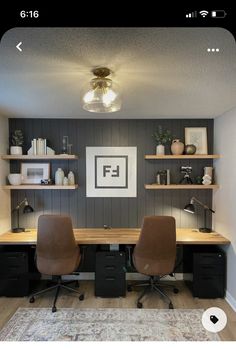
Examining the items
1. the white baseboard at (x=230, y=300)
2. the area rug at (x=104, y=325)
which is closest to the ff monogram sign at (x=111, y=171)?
the area rug at (x=104, y=325)

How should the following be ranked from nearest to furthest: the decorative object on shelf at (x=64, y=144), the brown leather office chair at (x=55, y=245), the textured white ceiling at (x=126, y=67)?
the textured white ceiling at (x=126, y=67) < the brown leather office chair at (x=55, y=245) < the decorative object on shelf at (x=64, y=144)

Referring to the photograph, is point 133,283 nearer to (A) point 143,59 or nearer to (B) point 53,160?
(B) point 53,160

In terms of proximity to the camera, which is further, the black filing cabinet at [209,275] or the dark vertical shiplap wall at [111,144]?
the dark vertical shiplap wall at [111,144]

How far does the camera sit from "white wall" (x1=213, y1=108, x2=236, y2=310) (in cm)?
225

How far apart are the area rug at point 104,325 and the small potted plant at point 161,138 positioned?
1.76m

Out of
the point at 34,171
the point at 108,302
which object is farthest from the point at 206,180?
the point at 34,171

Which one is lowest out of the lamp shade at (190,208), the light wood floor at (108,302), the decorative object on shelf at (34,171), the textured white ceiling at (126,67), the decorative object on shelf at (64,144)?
the light wood floor at (108,302)

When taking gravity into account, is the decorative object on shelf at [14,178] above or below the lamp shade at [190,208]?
above

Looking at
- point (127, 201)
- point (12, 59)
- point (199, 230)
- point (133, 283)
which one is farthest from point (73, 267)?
point (12, 59)

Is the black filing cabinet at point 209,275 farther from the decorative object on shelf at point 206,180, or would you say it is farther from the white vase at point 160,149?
the white vase at point 160,149

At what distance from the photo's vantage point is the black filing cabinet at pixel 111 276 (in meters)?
2.45

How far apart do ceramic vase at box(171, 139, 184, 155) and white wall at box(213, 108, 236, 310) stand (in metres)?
0.44
